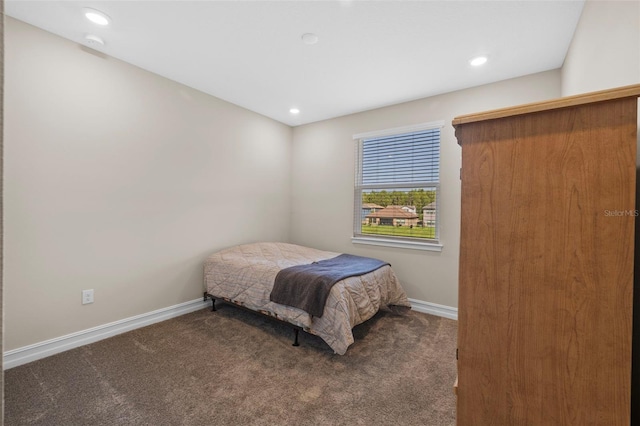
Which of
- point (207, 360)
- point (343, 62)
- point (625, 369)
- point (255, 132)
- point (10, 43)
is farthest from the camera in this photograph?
point (255, 132)

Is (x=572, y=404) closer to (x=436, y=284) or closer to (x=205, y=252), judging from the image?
(x=436, y=284)

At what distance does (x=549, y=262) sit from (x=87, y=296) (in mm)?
3160

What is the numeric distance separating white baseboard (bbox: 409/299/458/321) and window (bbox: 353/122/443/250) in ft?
2.14

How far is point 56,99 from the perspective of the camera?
2191mm

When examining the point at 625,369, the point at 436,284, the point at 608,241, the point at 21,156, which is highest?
the point at 21,156

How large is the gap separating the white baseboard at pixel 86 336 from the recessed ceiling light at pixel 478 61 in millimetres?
3739

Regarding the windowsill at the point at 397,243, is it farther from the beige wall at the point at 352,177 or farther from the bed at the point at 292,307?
the bed at the point at 292,307

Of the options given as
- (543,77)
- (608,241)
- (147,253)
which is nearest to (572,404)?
(608,241)

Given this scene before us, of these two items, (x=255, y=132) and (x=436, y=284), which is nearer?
(x=436, y=284)

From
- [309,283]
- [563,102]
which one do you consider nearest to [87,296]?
[309,283]

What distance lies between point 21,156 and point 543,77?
4459 millimetres

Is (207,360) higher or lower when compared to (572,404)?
lower

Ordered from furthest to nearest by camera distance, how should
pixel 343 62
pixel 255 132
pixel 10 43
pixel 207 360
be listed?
1. pixel 255 132
2. pixel 343 62
3. pixel 207 360
4. pixel 10 43

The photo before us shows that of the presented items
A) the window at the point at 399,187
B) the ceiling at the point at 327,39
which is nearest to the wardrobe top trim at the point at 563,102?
the ceiling at the point at 327,39
